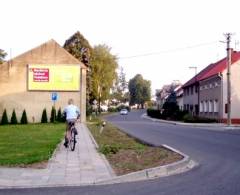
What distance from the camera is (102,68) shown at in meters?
90.2

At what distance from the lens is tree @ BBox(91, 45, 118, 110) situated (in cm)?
8944

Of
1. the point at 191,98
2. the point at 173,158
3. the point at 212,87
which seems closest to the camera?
the point at 173,158

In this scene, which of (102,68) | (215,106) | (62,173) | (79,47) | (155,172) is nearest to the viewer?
(155,172)

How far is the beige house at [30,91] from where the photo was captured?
51.3 metres

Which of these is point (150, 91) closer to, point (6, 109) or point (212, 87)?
point (212, 87)

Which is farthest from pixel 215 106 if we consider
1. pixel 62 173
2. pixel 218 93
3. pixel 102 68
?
pixel 62 173

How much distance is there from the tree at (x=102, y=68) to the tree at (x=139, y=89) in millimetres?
82949

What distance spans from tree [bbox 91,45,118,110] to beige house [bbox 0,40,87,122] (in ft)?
118

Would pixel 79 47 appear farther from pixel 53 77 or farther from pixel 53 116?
pixel 53 116

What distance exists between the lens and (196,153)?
1738 centimetres

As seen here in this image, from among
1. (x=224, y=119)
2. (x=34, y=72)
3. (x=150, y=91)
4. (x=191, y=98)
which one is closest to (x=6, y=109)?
(x=34, y=72)

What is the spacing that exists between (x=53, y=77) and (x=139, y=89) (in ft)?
407

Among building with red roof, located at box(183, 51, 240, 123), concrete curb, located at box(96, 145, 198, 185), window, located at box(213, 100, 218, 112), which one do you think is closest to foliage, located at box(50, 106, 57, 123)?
building with red roof, located at box(183, 51, 240, 123)

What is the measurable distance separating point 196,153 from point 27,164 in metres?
6.39
